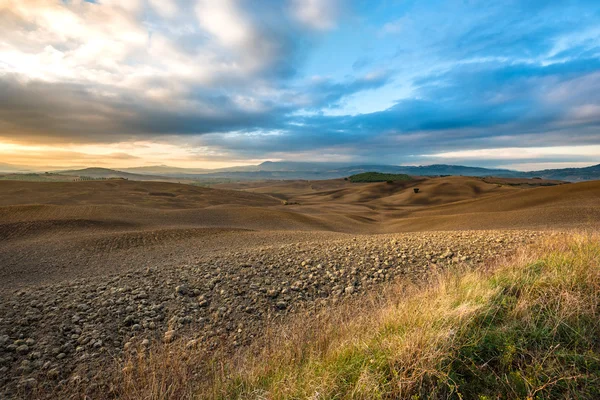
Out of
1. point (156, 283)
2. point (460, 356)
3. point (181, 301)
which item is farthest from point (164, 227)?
point (460, 356)

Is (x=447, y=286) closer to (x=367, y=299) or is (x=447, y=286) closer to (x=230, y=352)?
(x=367, y=299)

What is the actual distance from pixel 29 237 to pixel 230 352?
61.2ft

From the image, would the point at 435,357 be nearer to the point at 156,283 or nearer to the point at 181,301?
the point at 181,301

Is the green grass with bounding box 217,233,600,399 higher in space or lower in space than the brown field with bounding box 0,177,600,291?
higher

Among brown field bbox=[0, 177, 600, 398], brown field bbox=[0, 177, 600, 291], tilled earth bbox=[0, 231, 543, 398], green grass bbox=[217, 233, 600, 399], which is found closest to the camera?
green grass bbox=[217, 233, 600, 399]

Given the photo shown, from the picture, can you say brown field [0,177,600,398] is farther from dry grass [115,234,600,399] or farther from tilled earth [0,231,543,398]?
dry grass [115,234,600,399]

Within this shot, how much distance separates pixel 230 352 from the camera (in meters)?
4.85

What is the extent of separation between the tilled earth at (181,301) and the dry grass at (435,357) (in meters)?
0.99

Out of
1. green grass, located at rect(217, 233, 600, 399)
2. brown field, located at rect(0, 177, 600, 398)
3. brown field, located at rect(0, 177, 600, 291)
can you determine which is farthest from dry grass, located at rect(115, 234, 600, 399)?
brown field, located at rect(0, 177, 600, 291)

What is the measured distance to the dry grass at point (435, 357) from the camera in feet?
8.97

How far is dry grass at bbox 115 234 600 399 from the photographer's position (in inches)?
108

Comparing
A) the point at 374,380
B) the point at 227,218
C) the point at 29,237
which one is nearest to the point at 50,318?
the point at 374,380

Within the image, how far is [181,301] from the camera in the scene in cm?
675

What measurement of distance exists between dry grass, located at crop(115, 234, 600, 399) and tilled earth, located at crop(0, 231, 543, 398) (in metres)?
0.99
